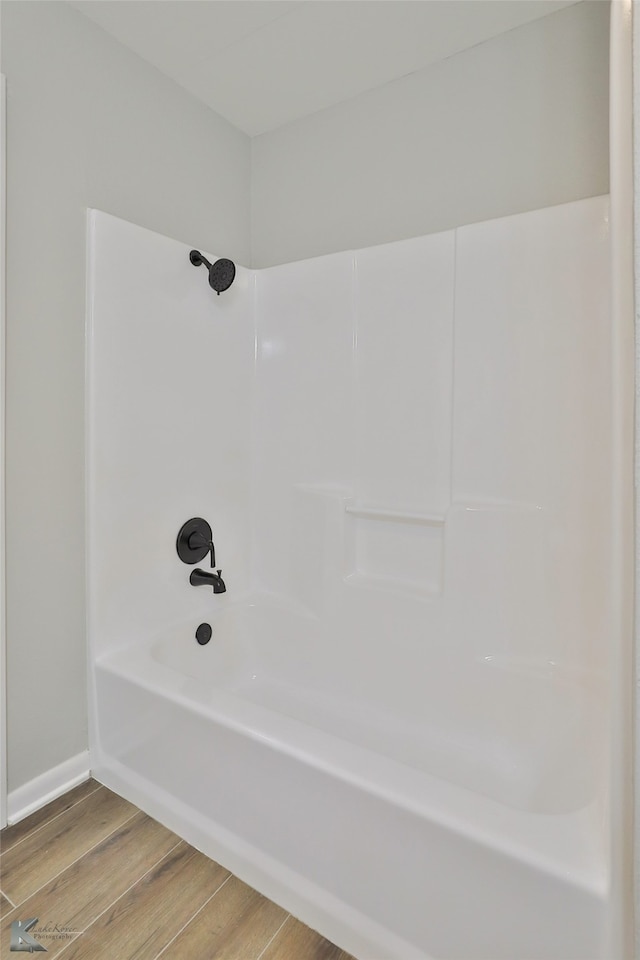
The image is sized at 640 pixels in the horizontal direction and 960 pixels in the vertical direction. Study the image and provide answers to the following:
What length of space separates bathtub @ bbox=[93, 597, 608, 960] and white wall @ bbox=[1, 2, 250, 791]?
0.57 ft

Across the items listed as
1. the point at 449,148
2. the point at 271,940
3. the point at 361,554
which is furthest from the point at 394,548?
the point at 449,148

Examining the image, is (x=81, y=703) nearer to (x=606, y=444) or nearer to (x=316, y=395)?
(x=316, y=395)

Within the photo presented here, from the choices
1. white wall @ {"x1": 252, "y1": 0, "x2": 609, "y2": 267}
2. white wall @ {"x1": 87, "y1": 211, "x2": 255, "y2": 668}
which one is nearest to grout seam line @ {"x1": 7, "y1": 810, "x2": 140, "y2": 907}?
white wall @ {"x1": 87, "y1": 211, "x2": 255, "y2": 668}

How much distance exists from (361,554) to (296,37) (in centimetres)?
181

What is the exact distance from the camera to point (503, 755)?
5.47ft

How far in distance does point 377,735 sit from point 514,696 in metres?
0.48

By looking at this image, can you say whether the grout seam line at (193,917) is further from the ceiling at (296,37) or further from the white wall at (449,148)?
the ceiling at (296,37)

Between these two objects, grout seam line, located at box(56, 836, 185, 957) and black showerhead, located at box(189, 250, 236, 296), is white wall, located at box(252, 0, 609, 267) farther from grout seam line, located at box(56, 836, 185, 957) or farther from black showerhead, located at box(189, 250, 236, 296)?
grout seam line, located at box(56, 836, 185, 957)

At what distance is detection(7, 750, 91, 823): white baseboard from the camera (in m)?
1.56

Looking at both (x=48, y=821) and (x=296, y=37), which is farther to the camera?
(x=296, y=37)

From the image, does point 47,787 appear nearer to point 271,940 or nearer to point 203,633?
point 203,633

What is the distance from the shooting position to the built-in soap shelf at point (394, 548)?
1877 millimetres

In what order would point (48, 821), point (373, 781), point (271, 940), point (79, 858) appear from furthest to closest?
point (48, 821) < point (79, 858) < point (271, 940) < point (373, 781)

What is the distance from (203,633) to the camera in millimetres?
1982
